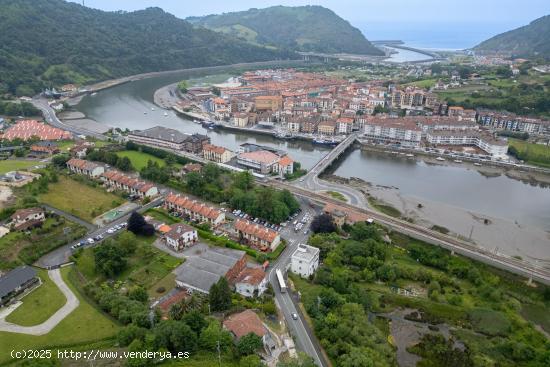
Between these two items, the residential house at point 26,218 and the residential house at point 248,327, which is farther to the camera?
the residential house at point 26,218

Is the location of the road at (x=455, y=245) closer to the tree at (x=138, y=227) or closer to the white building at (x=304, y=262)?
the white building at (x=304, y=262)

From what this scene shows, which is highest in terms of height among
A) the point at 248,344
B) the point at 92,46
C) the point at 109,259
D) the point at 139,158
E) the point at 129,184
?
the point at 92,46

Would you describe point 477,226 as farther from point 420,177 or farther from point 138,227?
point 138,227

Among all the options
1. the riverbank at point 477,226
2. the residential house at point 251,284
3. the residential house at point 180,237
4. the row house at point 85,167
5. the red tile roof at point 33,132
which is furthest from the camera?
the red tile roof at point 33,132

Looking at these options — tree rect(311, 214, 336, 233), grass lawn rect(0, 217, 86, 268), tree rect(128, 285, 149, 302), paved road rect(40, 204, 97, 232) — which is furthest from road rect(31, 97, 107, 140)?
tree rect(128, 285, 149, 302)

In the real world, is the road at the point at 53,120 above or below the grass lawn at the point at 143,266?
above

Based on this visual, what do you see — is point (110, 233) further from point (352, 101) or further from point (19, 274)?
point (352, 101)

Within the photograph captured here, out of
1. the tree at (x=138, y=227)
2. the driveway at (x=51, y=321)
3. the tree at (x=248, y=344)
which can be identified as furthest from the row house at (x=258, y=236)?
the driveway at (x=51, y=321)

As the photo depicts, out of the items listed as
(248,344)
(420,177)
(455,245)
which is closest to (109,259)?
(248,344)
